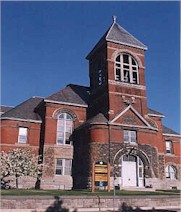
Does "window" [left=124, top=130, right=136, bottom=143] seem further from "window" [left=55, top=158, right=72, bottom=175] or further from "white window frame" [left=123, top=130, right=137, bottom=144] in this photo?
"window" [left=55, top=158, right=72, bottom=175]

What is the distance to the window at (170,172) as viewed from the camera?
118ft

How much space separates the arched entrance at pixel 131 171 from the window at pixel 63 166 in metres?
6.11

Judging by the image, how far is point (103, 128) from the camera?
27.5 meters

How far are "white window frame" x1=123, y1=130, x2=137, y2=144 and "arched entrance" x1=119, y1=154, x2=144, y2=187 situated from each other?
1.56 m

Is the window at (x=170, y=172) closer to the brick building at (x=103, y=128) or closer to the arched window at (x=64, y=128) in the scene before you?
the brick building at (x=103, y=128)

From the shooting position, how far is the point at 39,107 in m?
32.8

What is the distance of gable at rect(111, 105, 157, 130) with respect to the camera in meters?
28.7

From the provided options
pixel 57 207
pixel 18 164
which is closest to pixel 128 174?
pixel 18 164

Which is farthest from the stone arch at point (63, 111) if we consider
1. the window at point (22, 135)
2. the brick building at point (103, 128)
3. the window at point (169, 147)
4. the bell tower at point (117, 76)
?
the window at point (169, 147)

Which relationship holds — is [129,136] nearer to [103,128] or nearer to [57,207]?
[103,128]

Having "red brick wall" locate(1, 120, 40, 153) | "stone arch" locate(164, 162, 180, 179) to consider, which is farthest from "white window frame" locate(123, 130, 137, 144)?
"stone arch" locate(164, 162, 180, 179)

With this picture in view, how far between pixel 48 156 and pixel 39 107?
6597 millimetres

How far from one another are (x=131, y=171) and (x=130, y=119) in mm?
5492

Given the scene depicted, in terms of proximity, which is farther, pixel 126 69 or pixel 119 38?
pixel 119 38
